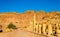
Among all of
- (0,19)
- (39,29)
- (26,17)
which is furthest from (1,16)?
(39,29)

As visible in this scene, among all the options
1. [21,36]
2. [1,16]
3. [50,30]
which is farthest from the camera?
→ [1,16]

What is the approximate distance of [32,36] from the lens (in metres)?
14.6

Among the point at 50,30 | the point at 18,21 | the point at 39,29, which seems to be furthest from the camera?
the point at 18,21

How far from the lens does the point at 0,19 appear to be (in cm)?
9900

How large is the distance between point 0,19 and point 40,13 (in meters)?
24.6

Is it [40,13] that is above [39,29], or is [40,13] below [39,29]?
above

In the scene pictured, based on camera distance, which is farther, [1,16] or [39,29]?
[1,16]

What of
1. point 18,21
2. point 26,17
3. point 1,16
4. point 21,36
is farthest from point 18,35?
point 1,16

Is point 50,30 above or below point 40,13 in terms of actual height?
below

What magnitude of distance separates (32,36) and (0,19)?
283 ft

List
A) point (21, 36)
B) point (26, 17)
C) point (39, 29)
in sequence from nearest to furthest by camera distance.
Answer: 1. point (21, 36)
2. point (39, 29)
3. point (26, 17)

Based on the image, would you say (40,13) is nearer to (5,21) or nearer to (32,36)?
(5,21)

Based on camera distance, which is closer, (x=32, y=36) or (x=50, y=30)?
(x=32, y=36)

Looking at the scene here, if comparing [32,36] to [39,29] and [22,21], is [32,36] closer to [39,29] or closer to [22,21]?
[39,29]
